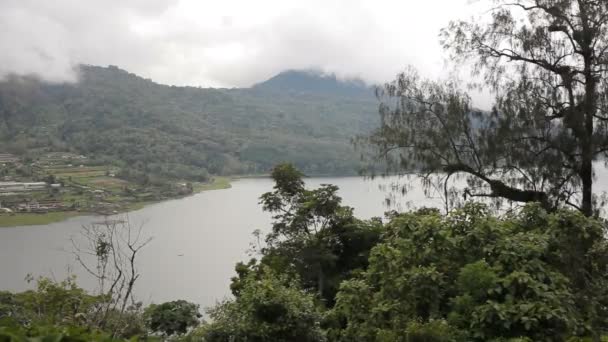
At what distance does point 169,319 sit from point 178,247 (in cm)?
2184

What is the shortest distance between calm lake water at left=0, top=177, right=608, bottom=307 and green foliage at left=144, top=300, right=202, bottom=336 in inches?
261

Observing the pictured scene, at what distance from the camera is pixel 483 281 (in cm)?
431

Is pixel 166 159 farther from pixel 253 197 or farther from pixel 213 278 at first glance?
pixel 213 278

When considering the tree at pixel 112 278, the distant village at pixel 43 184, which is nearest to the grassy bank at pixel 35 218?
the distant village at pixel 43 184

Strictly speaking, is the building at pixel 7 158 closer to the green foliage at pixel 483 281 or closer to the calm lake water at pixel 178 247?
the calm lake water at pixel 178 247

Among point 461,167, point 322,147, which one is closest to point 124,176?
point 322,147

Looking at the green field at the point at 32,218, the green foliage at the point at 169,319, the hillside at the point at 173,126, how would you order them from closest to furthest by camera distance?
the green foliage at the point at 169,319 → the green field at the point at 32,218 → the hillside at the point at 173,126

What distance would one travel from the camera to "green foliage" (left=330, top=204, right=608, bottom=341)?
13.5ft

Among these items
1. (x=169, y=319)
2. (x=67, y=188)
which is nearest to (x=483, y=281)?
(x=169, y=319)

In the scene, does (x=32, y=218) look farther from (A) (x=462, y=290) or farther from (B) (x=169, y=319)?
(A) (x=462, y=290)

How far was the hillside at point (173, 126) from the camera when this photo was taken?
80500 millimetres

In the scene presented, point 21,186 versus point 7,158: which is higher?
point 7,158

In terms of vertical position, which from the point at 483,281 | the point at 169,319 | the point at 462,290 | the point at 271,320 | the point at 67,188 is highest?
the point at 483,281

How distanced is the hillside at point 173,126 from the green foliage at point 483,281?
208ft
